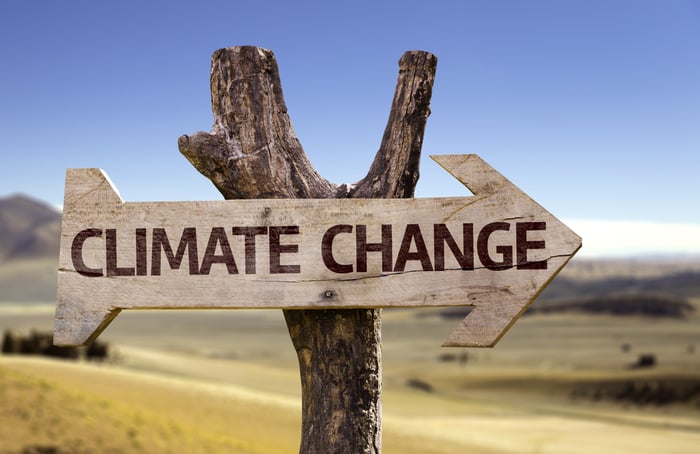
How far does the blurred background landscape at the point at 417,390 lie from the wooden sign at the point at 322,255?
24.1ft

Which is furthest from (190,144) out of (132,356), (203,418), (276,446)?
(132,356)

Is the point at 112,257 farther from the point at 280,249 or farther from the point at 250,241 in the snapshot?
the point at 280,249

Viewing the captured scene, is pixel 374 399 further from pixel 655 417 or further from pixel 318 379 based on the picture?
pixel 655 417

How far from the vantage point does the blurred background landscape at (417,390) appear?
11.8 meters

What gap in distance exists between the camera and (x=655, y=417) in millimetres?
27844

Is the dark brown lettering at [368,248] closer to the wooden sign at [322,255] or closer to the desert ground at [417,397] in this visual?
the wooden sign at [322,255]

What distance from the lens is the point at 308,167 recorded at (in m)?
3.49

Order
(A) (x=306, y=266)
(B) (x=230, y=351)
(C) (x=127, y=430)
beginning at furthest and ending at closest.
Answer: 1. (B) (x=230, y=351)
2. (C) (x=127, y=430)
3. (A) (x=306, y=266)

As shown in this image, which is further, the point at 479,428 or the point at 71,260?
the point at 479,428

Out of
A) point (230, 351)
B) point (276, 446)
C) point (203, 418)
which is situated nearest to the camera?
point (276, 446)

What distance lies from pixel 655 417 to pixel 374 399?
90.4 ft

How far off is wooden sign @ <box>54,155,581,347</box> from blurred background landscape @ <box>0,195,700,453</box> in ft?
24.1

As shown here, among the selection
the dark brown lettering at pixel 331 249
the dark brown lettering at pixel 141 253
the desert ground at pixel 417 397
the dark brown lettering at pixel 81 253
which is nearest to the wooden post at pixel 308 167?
the dark brown lettering at pixel 331 249

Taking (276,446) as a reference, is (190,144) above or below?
above
